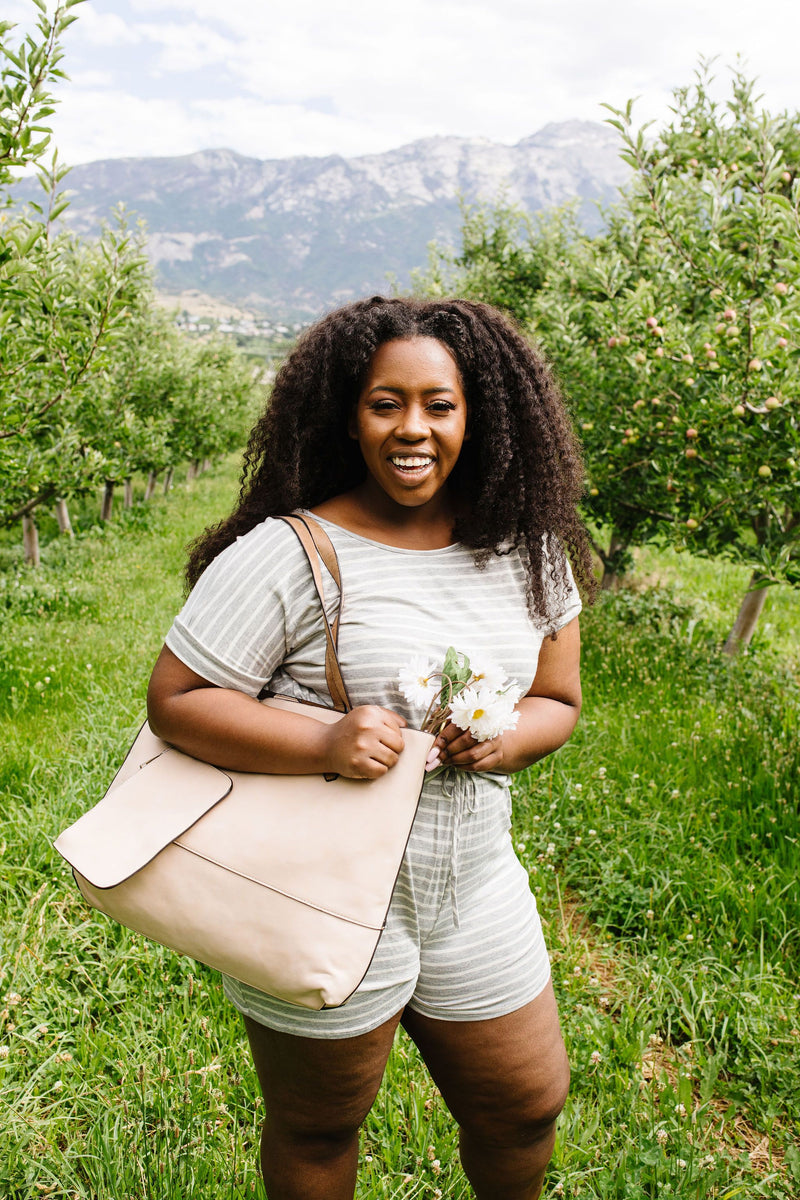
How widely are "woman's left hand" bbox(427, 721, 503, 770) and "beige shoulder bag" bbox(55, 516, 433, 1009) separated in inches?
2.7

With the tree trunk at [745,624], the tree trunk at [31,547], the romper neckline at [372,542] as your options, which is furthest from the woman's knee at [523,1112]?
the tree trunk at [31,547]

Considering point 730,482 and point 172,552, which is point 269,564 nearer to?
point 730,482

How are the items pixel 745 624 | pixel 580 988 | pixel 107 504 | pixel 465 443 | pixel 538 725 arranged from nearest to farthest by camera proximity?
pixel 538 725 < pixel 465 443 < pixel 580 988 < pixel 745 624 < pixel 107 504

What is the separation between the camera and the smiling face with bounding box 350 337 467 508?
1.60 m

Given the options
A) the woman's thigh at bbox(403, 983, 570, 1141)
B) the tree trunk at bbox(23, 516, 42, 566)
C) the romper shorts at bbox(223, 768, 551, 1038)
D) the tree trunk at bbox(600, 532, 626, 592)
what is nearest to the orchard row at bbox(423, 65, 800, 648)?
the tree trunk at bbox(600, 532, 626, 592)

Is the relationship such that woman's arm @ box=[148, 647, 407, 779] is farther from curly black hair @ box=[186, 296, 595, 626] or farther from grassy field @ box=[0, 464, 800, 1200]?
grassy field @ box=[0, 464, 800, 1200]

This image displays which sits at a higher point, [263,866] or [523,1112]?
[263,866]

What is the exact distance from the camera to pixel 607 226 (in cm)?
782

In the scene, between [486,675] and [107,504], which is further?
[107,504]

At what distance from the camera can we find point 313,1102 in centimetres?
149

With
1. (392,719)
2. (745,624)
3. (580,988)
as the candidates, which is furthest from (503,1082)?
(745,624)

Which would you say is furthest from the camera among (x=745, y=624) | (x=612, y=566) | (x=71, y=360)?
(x=612, y=566)

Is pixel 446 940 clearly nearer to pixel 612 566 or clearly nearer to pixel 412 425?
pixel 412 425

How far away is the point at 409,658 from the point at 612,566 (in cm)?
660
